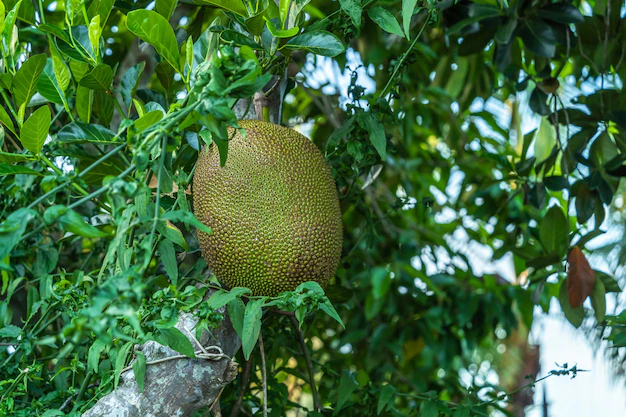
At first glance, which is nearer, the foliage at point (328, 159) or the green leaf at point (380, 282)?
the foliage at point (328, 159)

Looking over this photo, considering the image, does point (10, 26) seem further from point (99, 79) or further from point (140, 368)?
point (140, 368)

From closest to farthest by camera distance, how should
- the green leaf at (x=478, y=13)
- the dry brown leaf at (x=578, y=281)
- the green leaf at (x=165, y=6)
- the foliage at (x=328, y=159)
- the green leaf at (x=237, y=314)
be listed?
the foliage at (x=328, y=159) < the green leaf at (x=237, y=314) < the green leaf at (x=165, y=6) < the dry brown leaf at (x=578, y=281) < the green leaf at (x=478, y=13)

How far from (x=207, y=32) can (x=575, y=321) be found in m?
0.87

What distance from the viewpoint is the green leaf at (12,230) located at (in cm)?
58

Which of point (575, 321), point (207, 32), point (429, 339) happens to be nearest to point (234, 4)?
point (207, 32)

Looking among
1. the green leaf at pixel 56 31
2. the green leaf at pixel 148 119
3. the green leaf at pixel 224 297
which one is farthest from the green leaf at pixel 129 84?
the green leaf at pixel 224 297

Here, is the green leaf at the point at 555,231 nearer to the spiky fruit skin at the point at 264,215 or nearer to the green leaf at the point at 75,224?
the spiky fruit skin at the point at 264,215

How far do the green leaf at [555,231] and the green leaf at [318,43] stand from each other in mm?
692

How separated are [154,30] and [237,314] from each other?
368mm

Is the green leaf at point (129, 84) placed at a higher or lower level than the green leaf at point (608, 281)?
higher

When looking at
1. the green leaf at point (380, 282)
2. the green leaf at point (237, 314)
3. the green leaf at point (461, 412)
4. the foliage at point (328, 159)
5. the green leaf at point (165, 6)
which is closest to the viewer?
the foliage at point (328, 159)

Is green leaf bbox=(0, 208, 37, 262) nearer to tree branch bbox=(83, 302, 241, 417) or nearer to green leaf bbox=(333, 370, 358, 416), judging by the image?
tree branch bbox=(83, 302, 241, 417)

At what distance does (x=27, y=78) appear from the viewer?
0.88 meters

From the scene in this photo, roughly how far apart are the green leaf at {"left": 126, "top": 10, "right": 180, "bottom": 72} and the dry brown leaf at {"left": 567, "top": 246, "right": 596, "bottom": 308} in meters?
0.85
